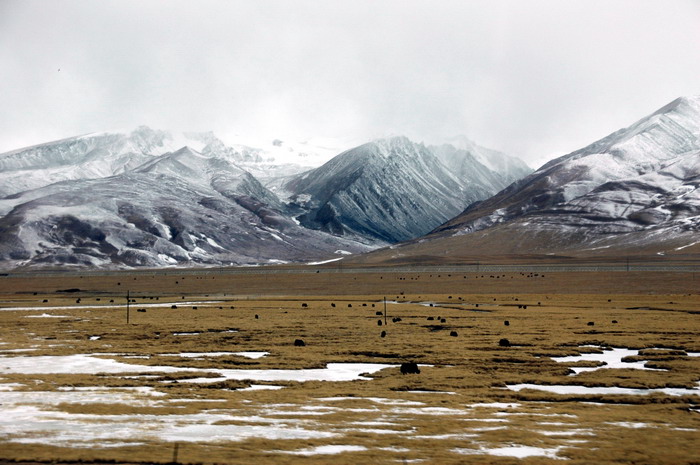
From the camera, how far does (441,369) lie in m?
43.0

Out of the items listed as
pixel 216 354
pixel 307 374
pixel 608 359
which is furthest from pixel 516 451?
pixel 216 354

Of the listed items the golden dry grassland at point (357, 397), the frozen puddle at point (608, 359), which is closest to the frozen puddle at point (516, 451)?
the golden dry grassland at point (357, 397)

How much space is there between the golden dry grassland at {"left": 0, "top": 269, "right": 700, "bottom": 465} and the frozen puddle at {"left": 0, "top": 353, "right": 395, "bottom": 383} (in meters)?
0.56

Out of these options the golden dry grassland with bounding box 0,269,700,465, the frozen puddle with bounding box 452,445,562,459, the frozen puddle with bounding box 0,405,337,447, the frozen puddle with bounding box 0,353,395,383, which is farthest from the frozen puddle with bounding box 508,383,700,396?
the frozen puddle with bounding box 0,405,337,447

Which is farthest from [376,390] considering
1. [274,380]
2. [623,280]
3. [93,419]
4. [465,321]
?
[623,280]

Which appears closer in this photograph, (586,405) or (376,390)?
(586,405)

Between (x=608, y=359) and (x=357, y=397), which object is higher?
(x=357, y=397)

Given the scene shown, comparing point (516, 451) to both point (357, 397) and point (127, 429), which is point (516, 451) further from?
point (127, 429)

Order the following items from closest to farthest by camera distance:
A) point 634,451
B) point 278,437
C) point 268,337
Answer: point 634,451 → point 278,437 → point 268,337

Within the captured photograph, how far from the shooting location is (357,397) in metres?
34.2

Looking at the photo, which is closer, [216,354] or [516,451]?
[516,451]

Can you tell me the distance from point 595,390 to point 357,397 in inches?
439

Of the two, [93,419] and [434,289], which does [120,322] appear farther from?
[434,289]

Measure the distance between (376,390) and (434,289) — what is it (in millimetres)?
121902
